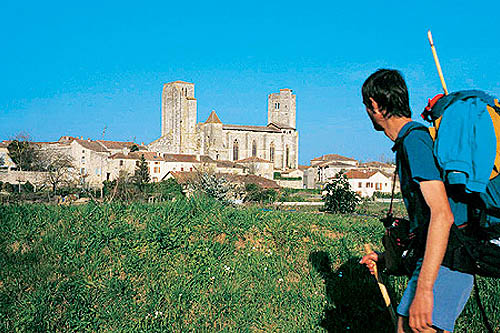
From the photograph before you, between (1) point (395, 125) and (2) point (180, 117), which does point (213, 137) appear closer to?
(2) point (180, 117)

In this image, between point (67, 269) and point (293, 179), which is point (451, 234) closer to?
point (67, 269)

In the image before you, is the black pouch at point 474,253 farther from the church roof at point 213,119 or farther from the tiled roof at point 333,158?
the tiled roof at point 333,158

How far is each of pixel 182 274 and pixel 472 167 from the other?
349cm

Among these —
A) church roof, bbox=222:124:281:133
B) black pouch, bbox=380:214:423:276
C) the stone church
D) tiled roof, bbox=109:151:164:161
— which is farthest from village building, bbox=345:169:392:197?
black pouch, bbox=380:214:423:276

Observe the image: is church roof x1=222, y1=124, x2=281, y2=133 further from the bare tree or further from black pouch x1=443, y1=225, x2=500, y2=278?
black pouch x1=443, y1=225, x2=500, y2=278

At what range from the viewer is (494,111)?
1.96 metres

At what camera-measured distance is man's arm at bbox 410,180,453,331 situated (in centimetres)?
190

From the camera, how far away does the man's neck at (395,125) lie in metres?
2.21

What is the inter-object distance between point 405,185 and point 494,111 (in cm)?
47

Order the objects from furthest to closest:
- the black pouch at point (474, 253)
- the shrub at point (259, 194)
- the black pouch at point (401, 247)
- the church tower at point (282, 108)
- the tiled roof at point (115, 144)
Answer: the church tower at point (282, 108) → the tiled roof at point (115, 144) → the shrub at point (259, 194) → the black pouch at point (401, 247) → the black pouch at point (474, 253)

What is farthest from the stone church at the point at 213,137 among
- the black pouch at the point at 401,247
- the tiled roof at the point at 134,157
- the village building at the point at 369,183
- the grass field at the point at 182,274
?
the black pouch at the point at 401,247

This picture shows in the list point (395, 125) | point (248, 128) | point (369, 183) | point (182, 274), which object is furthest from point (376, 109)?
point (248, 128)

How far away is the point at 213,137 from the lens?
7350 centimetres

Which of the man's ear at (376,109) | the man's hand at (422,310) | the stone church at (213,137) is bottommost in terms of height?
the man's hand at (422,310)
